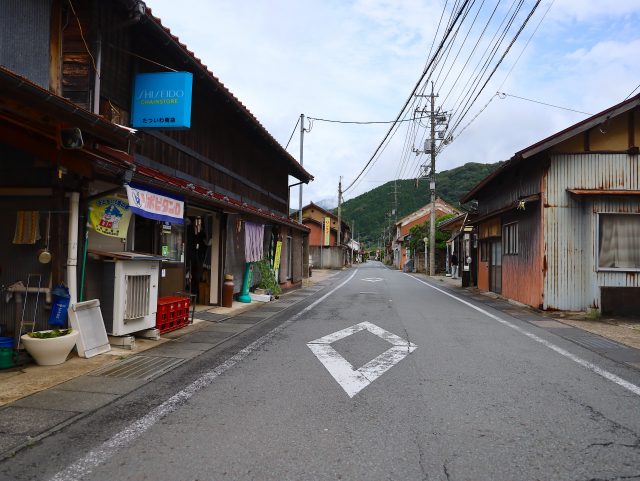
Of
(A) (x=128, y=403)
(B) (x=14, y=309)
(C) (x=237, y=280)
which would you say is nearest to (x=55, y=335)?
(B) (x=14, y=309)

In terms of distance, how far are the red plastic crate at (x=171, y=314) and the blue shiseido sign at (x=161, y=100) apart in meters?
3.26

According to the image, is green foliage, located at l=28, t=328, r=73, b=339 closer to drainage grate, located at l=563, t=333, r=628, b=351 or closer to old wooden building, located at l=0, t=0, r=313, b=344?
old wooden building, located at l=0, t=0, r=313, b=344

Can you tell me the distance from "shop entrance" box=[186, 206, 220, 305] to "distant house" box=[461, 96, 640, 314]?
8.94 meters

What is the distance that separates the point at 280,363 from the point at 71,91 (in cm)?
535

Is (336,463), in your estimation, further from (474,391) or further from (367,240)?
(367,240)

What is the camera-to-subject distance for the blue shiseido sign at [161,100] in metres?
7.93

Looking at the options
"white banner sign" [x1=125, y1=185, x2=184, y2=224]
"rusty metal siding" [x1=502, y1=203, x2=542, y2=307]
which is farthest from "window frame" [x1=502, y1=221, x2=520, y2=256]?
"white banner sign" [x1=125, y1=185, x2=184, y2=224]

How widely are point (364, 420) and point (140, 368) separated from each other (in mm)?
3367

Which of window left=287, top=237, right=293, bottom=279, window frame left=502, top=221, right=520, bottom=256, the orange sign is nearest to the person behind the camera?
window frame left=502, top=221, right=520, bottom=256

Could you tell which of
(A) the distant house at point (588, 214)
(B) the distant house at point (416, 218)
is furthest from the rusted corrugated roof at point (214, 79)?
(B) the distant house at point (416, 218)

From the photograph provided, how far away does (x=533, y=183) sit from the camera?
14016 mm

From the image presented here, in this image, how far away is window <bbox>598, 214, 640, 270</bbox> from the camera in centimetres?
1256

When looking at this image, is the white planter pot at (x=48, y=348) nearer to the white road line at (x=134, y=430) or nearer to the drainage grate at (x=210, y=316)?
the white road line at (x=134, y=430)

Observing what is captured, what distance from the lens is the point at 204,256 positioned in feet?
43.4
